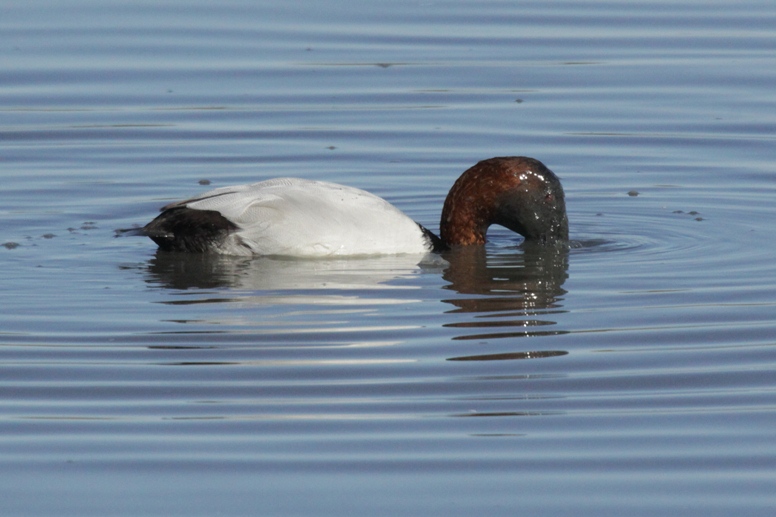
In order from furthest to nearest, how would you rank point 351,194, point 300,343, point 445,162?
point 445,162
point 351,194
point 300,343

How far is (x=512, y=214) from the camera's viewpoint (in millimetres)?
9023

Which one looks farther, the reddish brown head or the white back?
the reddish brown head

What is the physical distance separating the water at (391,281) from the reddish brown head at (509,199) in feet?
0.73

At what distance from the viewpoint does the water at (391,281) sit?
491 centimetres

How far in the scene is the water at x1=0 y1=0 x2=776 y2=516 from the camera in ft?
16.1

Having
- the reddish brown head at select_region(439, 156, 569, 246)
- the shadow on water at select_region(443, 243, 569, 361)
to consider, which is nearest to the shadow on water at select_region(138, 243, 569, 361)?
the shadow on water at select_region(443, 243, 569, 361)

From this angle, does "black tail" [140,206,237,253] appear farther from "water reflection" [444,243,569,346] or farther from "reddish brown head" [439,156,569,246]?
"reddish brown head" [439,156,569,246]

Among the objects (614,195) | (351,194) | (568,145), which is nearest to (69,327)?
(351,194)

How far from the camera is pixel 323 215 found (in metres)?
8.19

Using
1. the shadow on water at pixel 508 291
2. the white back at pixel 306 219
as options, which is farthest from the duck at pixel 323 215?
the shadow on water at pixel 508 291

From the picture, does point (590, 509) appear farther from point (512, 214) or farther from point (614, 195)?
point (614, 195)

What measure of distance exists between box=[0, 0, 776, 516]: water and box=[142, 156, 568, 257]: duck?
0.14 meters

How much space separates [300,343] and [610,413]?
1.60 metres

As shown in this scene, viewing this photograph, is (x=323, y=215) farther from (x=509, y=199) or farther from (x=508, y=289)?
(x=509, y=199)
